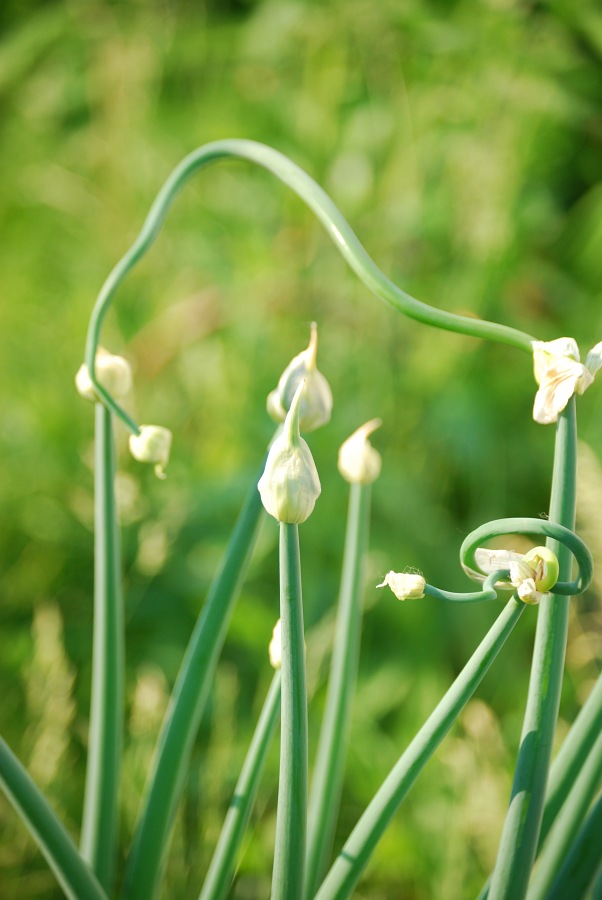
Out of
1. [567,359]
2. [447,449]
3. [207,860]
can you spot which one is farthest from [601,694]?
[447,449]

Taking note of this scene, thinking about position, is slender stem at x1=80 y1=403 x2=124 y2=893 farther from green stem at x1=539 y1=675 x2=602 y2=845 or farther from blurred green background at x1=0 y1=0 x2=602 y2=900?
blurred green background at x1=0 y1=0 x2=602 y2=900

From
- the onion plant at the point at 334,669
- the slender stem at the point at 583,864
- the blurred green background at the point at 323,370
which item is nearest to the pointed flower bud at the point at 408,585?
the onion plant at the point at 334,669

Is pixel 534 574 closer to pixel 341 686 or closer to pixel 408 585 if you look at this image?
pixel 408 585

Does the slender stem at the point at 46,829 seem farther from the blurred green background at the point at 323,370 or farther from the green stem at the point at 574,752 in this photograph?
the blurred green background at the point at 323,370

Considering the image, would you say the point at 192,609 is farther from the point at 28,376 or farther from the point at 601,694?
the point at 601,694

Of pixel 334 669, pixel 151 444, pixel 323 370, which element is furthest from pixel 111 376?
pixel 323 370

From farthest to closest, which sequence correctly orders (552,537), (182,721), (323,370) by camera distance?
(323,370)
(182,721)
(552,537)
